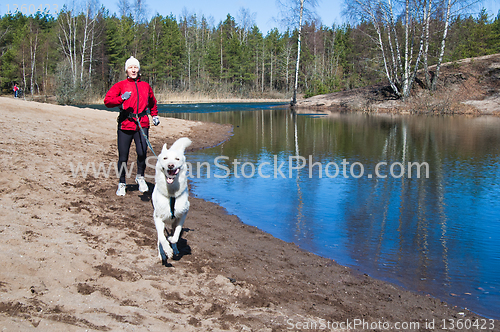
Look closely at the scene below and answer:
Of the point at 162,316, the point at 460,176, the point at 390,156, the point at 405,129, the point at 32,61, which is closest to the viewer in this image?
the point at 162,316

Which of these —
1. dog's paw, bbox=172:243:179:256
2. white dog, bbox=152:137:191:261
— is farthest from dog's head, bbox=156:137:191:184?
dog's paw, bbox=172:243:179:256

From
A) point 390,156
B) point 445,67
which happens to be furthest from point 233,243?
point 445,67

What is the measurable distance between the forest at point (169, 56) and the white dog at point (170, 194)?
39.4m

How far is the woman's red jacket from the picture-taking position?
6875mm

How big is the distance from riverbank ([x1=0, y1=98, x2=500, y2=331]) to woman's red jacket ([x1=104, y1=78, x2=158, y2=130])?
4.66 feet

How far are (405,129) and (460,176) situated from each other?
11147 mm

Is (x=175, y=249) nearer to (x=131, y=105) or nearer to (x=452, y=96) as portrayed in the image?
(x=131, y=105)

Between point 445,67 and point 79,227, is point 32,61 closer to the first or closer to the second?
point 445,67

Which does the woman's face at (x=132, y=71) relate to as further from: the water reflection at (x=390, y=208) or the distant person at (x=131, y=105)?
the water reflection at (x=390, y=208)

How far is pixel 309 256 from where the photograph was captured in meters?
5.63

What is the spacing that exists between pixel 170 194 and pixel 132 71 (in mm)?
2877

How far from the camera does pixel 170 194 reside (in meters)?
4.96

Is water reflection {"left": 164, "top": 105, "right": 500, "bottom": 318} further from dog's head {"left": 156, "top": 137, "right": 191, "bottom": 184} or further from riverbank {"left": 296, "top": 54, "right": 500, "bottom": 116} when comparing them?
riverbank {"left": 296, "top": 54, "right": 500, "bottom": 116}

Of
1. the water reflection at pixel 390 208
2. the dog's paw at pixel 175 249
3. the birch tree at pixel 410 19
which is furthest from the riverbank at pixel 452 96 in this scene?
A: the dog's paw at pixel 175 249
